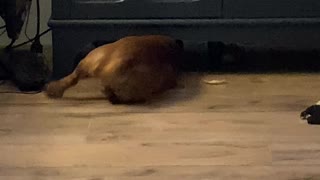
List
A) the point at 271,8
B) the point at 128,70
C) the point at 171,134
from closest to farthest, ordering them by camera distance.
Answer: the point at 171,134 → the point at 128,70 → the point at 271,8

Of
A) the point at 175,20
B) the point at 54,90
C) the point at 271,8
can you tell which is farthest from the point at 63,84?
the point at 271,8

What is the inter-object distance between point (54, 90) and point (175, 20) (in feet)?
1.33

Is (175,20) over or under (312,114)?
over

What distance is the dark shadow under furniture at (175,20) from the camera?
2.30m

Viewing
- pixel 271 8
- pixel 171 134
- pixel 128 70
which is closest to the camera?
pixel 171 134

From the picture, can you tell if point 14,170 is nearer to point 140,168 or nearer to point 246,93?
point 140,168

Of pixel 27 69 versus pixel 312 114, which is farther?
pixel 27 69

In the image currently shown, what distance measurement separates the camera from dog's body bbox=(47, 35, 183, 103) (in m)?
2.13

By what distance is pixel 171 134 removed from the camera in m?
1.98

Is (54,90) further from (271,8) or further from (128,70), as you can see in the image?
(271,8)

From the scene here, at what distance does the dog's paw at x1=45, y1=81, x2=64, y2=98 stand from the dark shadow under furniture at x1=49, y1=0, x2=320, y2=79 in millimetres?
138

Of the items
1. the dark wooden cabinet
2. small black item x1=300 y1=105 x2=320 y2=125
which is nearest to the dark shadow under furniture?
the dark wooden cabinet

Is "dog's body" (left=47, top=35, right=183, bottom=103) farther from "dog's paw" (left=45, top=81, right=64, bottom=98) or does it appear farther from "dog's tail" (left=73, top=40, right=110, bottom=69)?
"dog's tail" (left=73, top=40, right=110, bottom=69)

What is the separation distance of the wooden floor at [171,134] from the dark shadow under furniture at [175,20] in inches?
5.5
